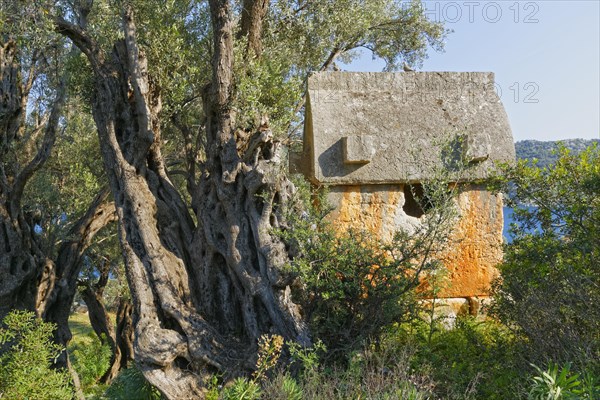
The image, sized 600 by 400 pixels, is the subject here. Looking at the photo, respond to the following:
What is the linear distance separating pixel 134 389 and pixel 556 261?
17.3ft

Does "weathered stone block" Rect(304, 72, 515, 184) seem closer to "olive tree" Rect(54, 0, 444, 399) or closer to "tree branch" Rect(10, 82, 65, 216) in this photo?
"olive tree" Rect(54, 0, 444, 399)

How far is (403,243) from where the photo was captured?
22.8 ft

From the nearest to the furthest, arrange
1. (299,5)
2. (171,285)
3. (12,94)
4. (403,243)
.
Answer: (403,243)
(171,285)
(12,94)
(299,5)

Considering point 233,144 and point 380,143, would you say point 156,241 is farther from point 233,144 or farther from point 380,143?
point 380,143

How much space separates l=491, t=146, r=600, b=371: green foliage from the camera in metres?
5.72

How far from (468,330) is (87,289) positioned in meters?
8.74

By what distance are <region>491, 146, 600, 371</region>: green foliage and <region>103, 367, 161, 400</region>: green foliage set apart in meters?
4.29

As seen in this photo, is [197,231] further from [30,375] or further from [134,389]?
[30,375]

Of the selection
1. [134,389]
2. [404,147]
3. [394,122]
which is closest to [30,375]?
[134,389]

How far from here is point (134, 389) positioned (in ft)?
24.3

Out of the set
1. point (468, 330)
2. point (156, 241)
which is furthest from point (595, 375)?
point (156, 241)

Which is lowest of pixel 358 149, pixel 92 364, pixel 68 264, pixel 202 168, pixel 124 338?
pixel 92 364

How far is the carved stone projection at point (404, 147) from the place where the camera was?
28.4ft

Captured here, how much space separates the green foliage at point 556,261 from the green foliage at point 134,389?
4.29m
